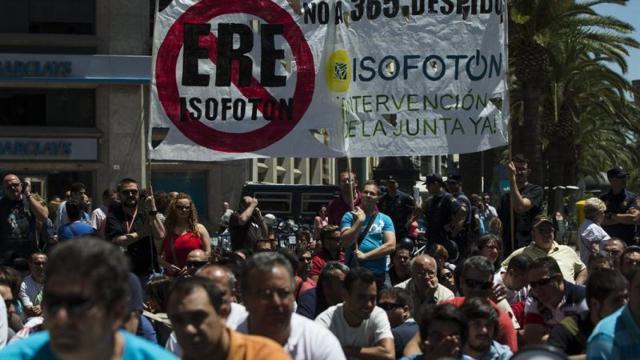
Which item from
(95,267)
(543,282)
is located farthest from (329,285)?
(95,267)

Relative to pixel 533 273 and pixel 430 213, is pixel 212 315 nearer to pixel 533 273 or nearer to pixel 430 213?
pixel 533 273

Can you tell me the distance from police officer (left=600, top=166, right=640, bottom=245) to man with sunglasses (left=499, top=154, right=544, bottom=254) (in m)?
1.76

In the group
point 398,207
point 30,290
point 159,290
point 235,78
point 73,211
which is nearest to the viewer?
point 159,290

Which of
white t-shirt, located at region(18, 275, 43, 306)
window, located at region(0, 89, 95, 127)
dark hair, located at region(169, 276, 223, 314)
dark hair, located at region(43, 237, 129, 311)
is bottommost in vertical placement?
white t-shirt, located at region(18, 275, 43, 306)

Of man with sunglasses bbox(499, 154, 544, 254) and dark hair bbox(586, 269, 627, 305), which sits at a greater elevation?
man with sunglasses bbox(499, 154, 544, 254)

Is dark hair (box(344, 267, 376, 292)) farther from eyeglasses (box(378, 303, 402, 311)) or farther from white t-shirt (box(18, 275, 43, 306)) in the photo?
white t-shirt (box(18, 275, 43, 306))

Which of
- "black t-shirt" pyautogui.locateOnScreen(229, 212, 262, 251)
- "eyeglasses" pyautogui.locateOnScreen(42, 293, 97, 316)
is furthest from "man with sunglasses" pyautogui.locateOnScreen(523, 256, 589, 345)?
"eyeglasses" pyautogui.locateOnScreen(42, 293, 97, 316)

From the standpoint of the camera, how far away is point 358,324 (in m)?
7.70

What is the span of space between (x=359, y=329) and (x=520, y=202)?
351 centimetres

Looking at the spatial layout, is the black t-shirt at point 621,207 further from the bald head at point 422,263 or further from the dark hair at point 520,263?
the bald head at point 422,263

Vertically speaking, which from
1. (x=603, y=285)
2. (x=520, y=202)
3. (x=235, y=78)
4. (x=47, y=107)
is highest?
(x=47, y=107)

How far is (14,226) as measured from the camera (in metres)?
→ 12.8

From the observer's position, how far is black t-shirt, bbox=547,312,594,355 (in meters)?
6.55

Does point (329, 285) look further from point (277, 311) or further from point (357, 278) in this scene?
point (277, 311)
